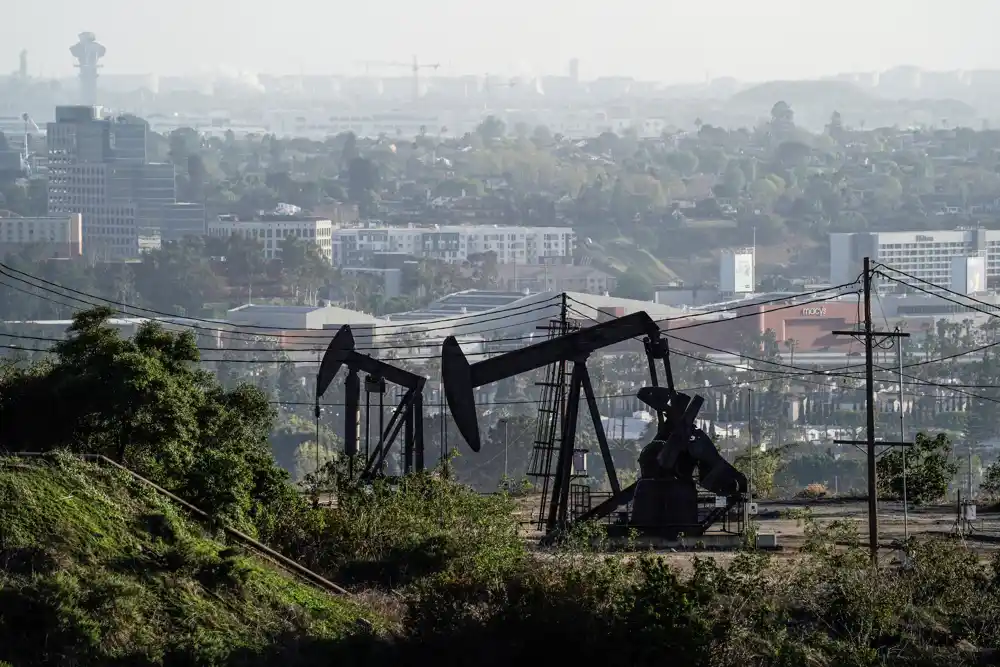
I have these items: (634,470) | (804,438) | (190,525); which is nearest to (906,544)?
(190,525)

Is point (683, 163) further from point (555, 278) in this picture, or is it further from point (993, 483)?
point (993, 483)

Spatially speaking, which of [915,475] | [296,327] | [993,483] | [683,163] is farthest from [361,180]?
[915,475]

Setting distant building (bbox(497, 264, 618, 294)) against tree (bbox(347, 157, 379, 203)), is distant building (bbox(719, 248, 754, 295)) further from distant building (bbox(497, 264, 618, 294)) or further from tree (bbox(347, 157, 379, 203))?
tree (bbox(347, 157, 379, 203))

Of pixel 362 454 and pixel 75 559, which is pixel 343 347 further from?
pixel 75 559

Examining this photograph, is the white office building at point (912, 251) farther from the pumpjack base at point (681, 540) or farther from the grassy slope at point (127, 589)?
the grassy slope at point (127, 589)

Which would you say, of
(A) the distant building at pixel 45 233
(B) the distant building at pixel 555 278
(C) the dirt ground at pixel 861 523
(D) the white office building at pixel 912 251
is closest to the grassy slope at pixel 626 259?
(B) the distant building at pixel 555 278

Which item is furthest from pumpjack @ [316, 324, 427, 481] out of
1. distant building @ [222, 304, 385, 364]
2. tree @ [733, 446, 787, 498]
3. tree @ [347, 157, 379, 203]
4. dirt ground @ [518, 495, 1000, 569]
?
tree @ [347, 157, 379, 203]

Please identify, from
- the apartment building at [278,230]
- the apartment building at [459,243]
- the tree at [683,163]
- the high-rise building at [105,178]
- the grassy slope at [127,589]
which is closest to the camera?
the grassy slope at [127,589]
